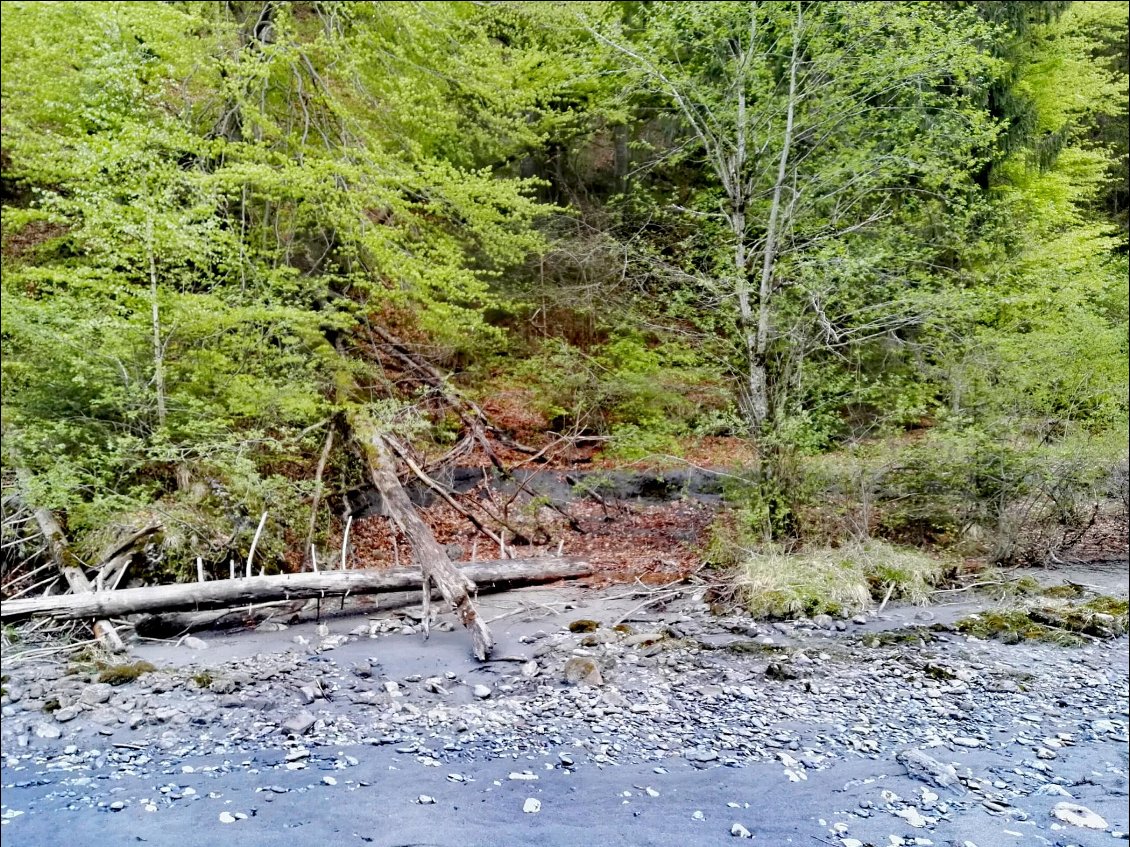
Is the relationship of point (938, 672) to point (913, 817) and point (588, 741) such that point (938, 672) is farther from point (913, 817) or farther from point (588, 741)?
point (588, 741)

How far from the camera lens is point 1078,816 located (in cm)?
362

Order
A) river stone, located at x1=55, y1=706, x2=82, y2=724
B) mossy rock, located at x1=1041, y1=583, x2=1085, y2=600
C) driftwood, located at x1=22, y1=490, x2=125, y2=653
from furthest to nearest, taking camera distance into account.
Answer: mossy rock, located at x1=1041, y1=583, x2=1085, y2=600 < driftwood, located at x1=22, y1=490, x2=125, y2=653 < river stone, located at x1=55, y1=706, x2=82, y2=724

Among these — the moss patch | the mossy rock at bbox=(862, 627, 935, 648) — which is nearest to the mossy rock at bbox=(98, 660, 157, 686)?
the mossy rock at bbox=(862, 627, 935, 648)

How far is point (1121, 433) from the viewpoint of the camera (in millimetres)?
6668

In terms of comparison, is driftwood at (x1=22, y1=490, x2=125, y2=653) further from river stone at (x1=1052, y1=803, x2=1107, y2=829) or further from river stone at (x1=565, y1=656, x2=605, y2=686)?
river stone at (x1=1052, y1=803, x2=1107, y2=829)

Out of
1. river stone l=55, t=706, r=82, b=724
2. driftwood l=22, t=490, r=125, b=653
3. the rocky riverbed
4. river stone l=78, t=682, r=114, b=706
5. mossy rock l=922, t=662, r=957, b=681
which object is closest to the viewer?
the rocky riverbed

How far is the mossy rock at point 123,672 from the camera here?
5.48m

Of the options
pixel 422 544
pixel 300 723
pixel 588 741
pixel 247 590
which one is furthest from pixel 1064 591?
pixel 247 590

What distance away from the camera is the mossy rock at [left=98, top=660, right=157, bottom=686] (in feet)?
18.0

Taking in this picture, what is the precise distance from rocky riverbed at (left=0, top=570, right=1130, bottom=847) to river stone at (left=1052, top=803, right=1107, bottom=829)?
14 millimetres

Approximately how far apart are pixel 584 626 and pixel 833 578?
260 cm

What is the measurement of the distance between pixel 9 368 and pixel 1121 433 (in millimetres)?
11357

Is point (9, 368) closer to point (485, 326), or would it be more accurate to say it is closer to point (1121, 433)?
point (485, 326)

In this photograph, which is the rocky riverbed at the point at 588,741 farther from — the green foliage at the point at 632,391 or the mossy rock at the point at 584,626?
the green foliage at the point at 632,391
